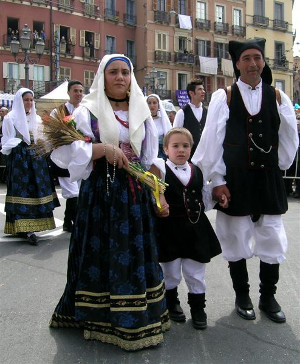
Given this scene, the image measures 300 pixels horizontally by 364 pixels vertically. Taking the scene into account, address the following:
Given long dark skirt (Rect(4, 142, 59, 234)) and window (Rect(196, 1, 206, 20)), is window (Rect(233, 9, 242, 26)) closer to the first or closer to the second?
window (Rect(196, 1, 206, 20))

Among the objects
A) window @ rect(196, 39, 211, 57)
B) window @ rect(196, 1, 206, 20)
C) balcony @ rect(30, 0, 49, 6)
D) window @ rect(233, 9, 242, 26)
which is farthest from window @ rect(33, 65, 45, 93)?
window @ rect(233, 9, 242, 26)

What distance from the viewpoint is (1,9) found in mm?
30344

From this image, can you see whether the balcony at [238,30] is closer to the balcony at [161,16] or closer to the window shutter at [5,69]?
the balcony at [161,16]

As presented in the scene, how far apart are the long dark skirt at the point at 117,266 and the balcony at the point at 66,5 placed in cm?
3243

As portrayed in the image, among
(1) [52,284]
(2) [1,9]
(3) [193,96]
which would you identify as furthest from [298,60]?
(1) [52,284]

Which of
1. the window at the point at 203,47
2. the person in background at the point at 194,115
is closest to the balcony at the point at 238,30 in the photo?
the window at the point at 203,47

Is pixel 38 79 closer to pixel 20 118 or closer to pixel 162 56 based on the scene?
pixel 162 56

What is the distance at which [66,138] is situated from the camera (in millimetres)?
2830

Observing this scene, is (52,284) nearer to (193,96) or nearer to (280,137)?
(280,137)

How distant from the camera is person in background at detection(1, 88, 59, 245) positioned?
5.70 meters

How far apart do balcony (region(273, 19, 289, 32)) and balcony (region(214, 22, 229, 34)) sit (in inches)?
213

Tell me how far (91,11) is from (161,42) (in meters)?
6.25

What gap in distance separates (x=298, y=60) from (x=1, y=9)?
138ft

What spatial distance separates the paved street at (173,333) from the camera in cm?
269
